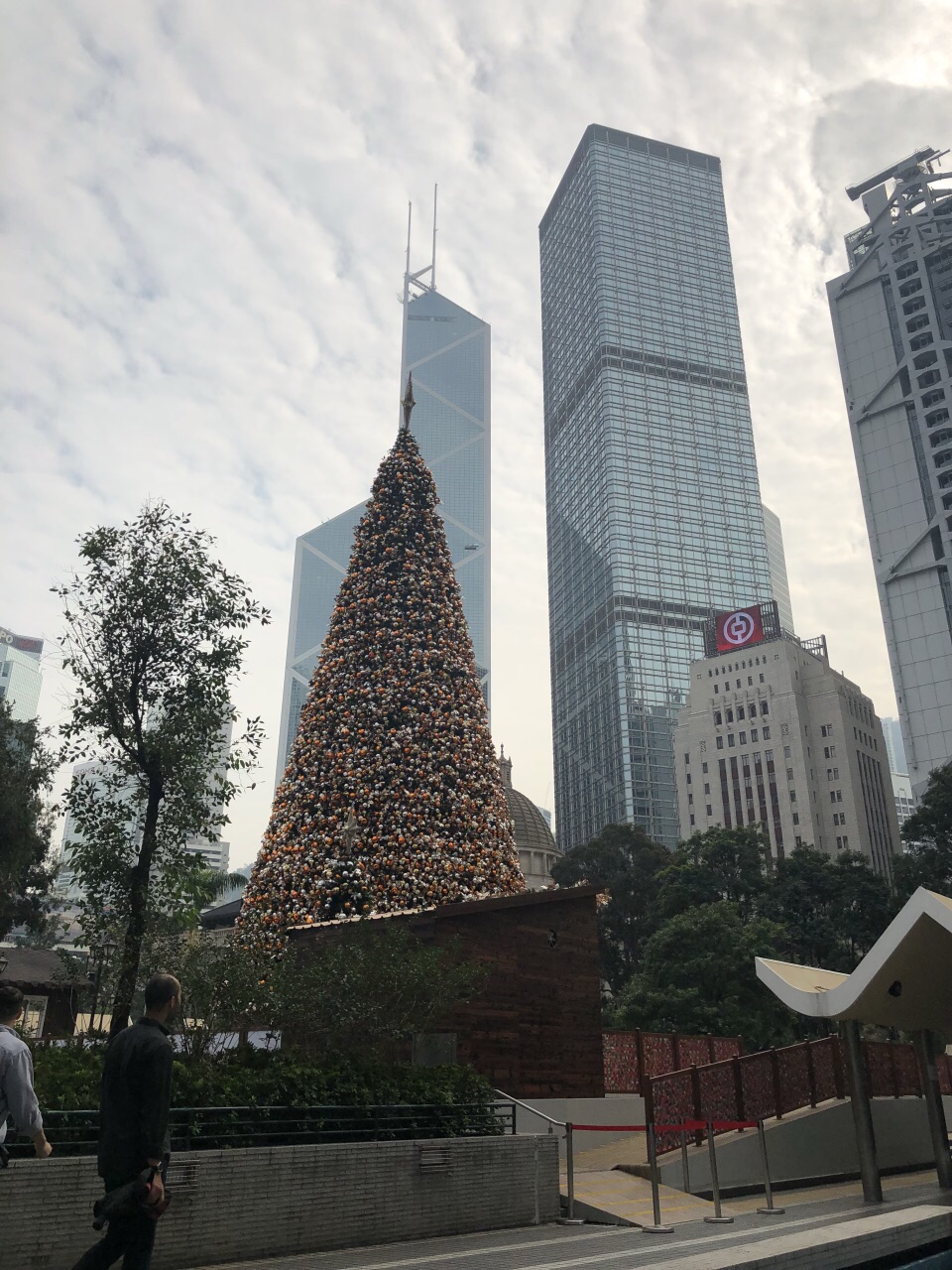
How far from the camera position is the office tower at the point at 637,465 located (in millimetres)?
130375

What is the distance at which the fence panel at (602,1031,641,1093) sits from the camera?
17.0m

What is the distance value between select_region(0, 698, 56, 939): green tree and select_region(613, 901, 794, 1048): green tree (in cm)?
2281

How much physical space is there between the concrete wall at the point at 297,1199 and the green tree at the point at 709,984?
90.4 feet

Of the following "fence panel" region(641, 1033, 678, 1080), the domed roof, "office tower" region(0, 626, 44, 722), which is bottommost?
"fence panel" region(641, 1033, 678, 1080)

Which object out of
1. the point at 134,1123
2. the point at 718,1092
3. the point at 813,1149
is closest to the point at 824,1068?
the point at 813,1149

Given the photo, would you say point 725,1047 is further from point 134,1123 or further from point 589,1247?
point 134,1123

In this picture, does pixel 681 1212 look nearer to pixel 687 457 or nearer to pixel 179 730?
pixel 179 730

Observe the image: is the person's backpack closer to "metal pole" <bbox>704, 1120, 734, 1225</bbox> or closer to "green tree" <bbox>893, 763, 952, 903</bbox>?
"metal pole" <bbox>704, 1120, 734, 1225</bbox>

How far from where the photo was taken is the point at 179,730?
14.2 metres

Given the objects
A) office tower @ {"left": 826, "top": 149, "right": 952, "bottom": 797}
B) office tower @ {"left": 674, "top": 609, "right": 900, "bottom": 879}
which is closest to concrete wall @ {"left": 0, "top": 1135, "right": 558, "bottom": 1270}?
office tower @ {"left": 826, "top": 149, "right": 952, "bottom": 797}

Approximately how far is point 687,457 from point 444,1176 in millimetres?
140061

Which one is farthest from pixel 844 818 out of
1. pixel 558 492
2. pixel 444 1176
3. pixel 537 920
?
pixel 444 1176

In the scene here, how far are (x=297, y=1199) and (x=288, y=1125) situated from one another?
30.5 inches

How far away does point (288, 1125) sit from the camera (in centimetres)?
895
